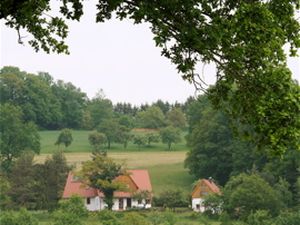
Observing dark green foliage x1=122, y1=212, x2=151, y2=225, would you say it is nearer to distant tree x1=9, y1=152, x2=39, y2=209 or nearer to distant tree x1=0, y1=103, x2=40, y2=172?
distant tree x1=9, y1=152, x2=39, y2=209

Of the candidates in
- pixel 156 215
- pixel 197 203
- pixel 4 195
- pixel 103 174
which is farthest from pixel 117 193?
pixel 156 215

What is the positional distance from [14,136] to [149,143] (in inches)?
859

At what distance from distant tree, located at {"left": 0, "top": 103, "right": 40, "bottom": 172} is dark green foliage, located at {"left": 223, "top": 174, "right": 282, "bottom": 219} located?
99.6 feet

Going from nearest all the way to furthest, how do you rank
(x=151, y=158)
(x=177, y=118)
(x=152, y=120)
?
(x=151, y=158) < (x=152, y=120) < (x=177, y=118)

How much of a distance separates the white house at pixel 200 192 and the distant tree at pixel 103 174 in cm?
609

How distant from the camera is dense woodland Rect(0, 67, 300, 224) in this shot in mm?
47516

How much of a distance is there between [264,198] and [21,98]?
66.8 metres

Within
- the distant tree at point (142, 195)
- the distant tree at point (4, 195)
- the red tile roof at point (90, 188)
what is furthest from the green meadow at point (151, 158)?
the distant tree at point (4, 195)

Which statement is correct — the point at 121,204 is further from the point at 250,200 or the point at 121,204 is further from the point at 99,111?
the point at 99,111

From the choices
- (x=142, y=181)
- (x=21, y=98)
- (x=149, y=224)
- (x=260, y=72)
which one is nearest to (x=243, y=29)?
(x=260, y=72)

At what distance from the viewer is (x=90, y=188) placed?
191 ft

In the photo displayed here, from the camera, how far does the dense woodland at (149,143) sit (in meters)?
47.5

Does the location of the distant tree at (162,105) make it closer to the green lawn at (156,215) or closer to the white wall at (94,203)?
the white wall at (94,203)

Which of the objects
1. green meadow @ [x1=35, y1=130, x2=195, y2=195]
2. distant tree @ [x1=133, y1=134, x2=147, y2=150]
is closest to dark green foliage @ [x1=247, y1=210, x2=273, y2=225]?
green meadow @ [x1=35, y1=130, x2=195, y2=195]
